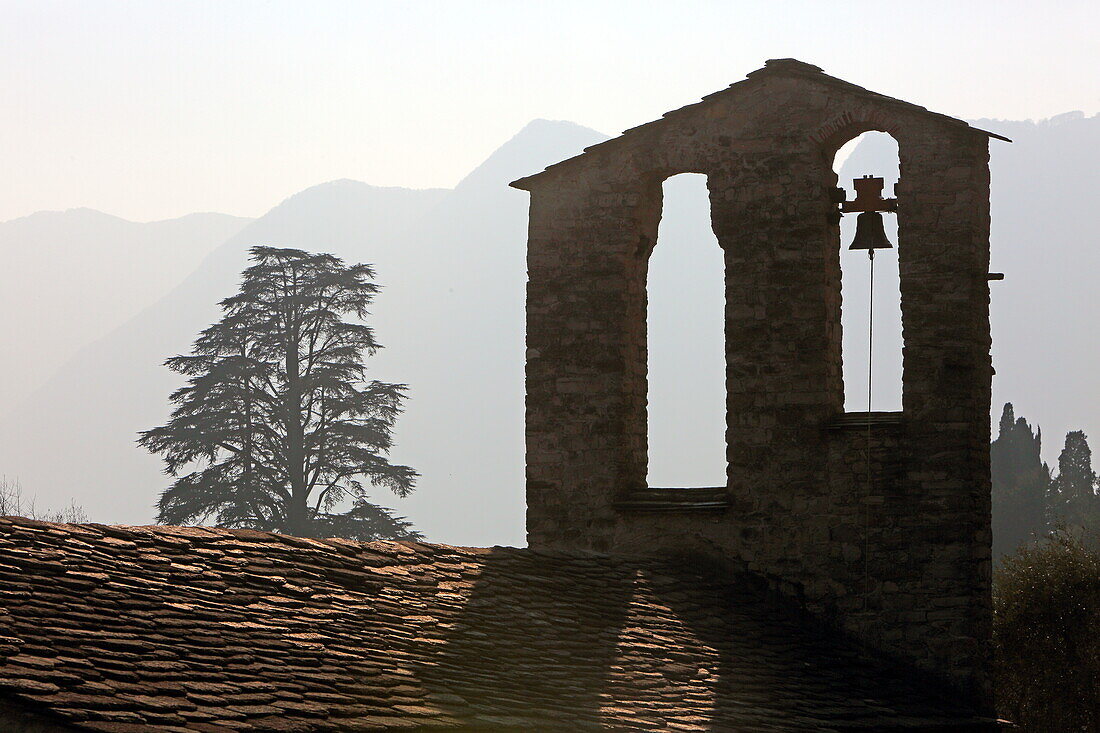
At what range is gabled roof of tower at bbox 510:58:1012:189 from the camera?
444 inches

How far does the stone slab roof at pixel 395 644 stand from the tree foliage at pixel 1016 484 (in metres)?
31.8

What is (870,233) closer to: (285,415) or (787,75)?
(787,75)

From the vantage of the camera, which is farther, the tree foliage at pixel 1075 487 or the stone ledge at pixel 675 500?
the tree foliage at pixel 1075 487

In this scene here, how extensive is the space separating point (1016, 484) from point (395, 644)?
38.9m

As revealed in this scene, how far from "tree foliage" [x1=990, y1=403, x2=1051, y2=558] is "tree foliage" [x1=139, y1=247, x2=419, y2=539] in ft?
68.8

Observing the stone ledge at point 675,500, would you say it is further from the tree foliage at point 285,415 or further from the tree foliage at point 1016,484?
the tree foliage at point 1016,484

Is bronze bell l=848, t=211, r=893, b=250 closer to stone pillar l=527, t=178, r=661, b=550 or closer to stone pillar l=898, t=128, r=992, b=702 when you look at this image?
stone pillar l=898, t=128, r=992, b=702

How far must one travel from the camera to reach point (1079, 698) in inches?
840

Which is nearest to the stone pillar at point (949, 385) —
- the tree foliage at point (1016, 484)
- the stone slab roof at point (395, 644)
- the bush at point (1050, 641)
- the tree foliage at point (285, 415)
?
the stone slab roof at point (395, 644)

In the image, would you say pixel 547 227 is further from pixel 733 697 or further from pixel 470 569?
pixel 733 697

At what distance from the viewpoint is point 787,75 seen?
11.7 meters

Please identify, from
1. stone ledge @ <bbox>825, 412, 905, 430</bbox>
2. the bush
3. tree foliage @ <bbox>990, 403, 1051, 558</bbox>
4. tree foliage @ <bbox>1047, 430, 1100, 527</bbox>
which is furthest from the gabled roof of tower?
tree foliage @ <bbox>1047, 430, 1100, 527</bbox>

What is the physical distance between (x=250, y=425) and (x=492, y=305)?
553 feet

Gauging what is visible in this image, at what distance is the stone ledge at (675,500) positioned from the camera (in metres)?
11.5
